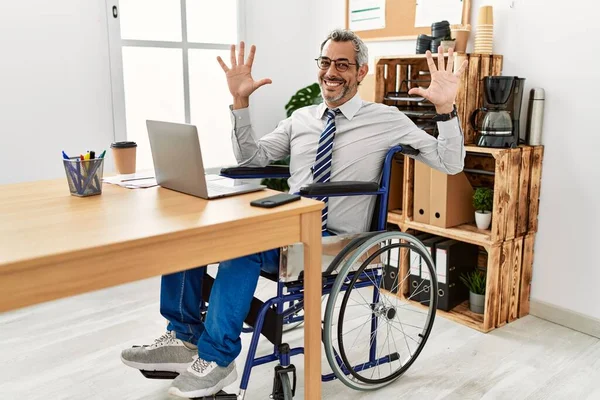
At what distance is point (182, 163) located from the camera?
1.52 m

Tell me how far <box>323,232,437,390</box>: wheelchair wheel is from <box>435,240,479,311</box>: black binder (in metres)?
0.10

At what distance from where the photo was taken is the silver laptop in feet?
4.77

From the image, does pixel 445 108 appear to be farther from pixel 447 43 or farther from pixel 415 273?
pixel 415 273

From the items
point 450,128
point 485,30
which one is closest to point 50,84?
point 450,128

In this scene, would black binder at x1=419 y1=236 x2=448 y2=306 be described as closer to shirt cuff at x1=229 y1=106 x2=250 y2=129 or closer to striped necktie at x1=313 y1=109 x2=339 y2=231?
striped necktie at x1=313 y1=109 x2=339 y2=231

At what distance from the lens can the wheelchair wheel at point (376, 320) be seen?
175cm

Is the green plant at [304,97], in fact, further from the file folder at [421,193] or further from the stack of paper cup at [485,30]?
the stack of paper cup at [485,30]

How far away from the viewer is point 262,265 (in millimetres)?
1766

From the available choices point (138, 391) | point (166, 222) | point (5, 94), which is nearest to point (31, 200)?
point (166, 222)

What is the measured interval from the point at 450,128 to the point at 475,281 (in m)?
0.92

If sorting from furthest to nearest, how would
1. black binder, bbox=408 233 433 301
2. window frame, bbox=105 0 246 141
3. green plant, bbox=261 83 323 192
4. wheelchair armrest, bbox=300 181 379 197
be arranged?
green plant, bbox=261 83 323 192 < window frame, bbox=105 0 246 141 < black binder, bbox=408 233 433 301 < wheelchair armrest, bbox=300 181 379 197

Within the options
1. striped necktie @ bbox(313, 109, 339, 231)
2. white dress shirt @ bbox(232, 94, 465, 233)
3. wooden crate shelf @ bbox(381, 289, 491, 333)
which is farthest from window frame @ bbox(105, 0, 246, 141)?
wooden crate shelf @ bbox(381, 289, 491, 333)

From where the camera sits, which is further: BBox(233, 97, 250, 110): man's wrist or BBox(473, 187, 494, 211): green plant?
BBox(473, 187, 494, 211): green plant

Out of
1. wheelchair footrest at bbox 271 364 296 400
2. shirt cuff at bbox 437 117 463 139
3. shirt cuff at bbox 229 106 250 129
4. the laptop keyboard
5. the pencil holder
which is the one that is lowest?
wheelchair footrest at bbox 271 364 296 400
